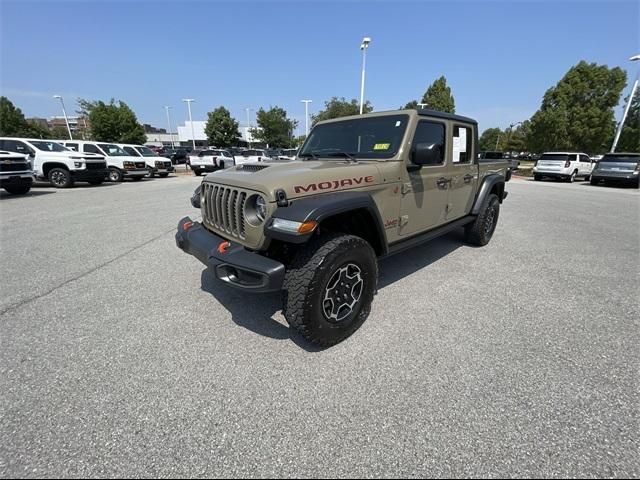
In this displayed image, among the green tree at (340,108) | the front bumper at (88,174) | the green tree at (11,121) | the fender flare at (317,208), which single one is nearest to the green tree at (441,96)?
the green tree at (340,108)

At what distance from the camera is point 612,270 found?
402cm

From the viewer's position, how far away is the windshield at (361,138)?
2953 mm

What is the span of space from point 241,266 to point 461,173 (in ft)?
10.5

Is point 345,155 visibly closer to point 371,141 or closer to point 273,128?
point 371,141

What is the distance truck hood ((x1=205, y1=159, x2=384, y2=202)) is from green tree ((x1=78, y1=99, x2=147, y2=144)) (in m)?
40.7

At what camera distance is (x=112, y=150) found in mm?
14828

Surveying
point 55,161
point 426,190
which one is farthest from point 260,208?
point 55,161

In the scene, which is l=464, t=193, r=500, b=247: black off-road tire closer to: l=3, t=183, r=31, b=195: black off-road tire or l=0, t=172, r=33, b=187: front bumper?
l=0, t=172, r=33, b=187: front bumper

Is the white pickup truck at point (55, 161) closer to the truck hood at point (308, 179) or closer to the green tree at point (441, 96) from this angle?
the truck hood at point (308, 179)

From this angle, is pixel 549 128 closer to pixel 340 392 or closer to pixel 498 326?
pixel 498 326

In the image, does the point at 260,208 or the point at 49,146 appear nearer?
the point at 260,208

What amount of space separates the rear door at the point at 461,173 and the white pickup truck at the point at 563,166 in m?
17.4

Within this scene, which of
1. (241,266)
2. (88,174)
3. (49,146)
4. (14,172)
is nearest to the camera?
(241,266)

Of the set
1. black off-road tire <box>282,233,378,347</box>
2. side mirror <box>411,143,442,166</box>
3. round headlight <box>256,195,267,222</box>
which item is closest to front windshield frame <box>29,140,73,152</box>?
round headlight <box>256,195,267,222</box>
